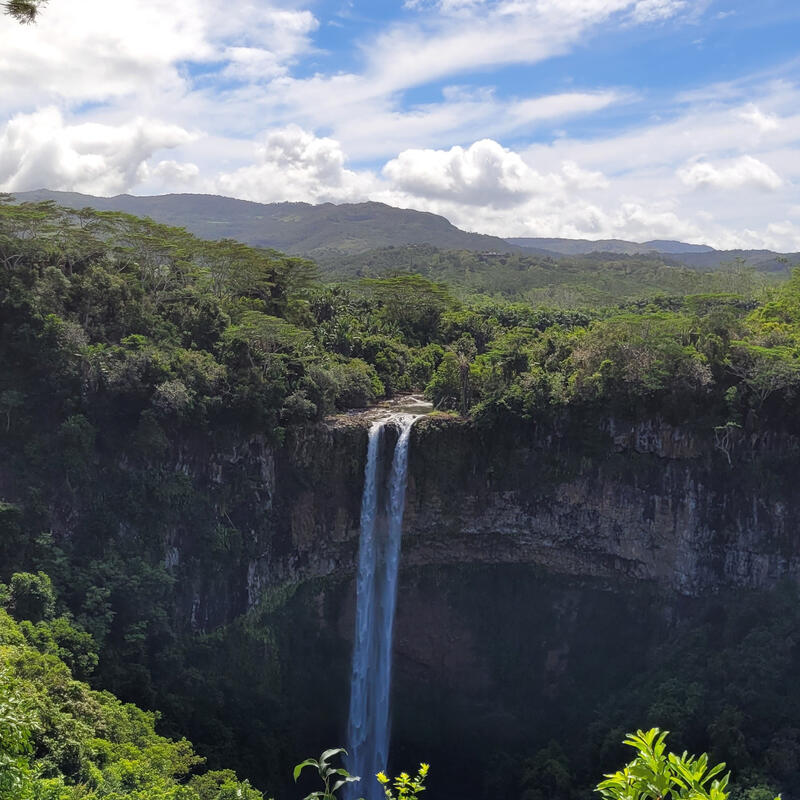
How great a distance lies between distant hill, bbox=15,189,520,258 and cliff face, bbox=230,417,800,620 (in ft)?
332

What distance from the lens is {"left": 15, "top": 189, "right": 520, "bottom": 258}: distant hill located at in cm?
13838

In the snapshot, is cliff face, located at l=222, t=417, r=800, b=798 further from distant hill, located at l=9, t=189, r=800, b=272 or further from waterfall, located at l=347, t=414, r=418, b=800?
distant hill, located at l=9, t=189, r=800, b=272

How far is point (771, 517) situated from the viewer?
22219mm

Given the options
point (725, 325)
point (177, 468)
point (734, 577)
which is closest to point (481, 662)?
point (734, 577)

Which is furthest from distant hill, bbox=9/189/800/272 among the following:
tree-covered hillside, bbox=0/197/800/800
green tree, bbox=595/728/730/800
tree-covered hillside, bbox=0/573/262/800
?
green tree, bbox=595/728/730/800

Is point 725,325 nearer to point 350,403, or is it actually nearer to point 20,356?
point 350,403

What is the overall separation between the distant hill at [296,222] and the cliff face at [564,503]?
101 m

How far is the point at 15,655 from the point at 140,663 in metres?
4.93

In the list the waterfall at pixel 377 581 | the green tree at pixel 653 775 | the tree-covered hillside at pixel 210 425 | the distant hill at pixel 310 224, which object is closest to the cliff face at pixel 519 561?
the waterfall at pixel 377 581

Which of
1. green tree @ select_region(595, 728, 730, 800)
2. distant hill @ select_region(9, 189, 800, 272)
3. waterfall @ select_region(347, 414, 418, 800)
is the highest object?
distant hill @ select_region(9, 189, 800, 272)

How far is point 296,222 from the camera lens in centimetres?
16162

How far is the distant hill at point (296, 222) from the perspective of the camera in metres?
138

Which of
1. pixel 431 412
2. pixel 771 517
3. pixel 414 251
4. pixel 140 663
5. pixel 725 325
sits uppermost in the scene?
pixel 414 251

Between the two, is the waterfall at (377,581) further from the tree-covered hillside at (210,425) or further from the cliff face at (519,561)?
the tree-covered hillside at (210,425)
